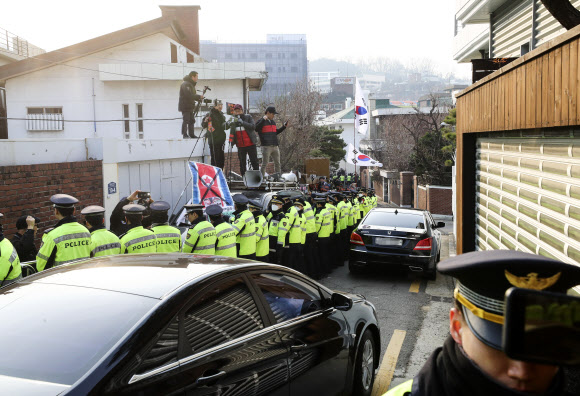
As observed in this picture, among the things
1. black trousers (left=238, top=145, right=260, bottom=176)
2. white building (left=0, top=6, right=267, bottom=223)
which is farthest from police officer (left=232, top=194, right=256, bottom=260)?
white building (left=0, top=6, right=267, bottom=223)

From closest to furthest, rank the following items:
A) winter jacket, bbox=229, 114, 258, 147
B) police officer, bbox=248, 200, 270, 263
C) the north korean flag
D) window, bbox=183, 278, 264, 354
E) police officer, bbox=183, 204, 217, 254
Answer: window, bbox=183, 278, 264, 354, police officer, bbox=183, 204, 217, 254, police officer, bbox=248, 200, 270, 263, the north korean flag, winter jacket, bbox=229, 114, 258, 147

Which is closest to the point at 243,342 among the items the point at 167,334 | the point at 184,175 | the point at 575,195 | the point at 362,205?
the point at 167,334

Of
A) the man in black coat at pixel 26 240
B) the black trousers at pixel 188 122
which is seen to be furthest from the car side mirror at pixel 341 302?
the black trousers at pixel 188 122

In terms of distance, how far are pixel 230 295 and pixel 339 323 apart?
142 centimetres

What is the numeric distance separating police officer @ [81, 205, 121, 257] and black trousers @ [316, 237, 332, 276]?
5854 millimetres

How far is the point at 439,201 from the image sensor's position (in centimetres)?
2655

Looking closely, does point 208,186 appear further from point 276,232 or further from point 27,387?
point 27,387

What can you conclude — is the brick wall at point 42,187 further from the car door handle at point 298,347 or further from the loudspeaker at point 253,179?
the car door handle at point 298,347

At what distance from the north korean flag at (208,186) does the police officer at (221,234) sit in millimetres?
3572

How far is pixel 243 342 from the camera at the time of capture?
3408 millimetres

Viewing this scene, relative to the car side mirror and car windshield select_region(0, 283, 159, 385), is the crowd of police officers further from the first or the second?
the car side mirror

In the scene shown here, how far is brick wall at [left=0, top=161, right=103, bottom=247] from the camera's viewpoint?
27.9 feet

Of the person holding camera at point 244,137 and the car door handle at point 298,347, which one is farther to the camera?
the person holding camera at point 244,137

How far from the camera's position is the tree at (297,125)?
32.8 meters
